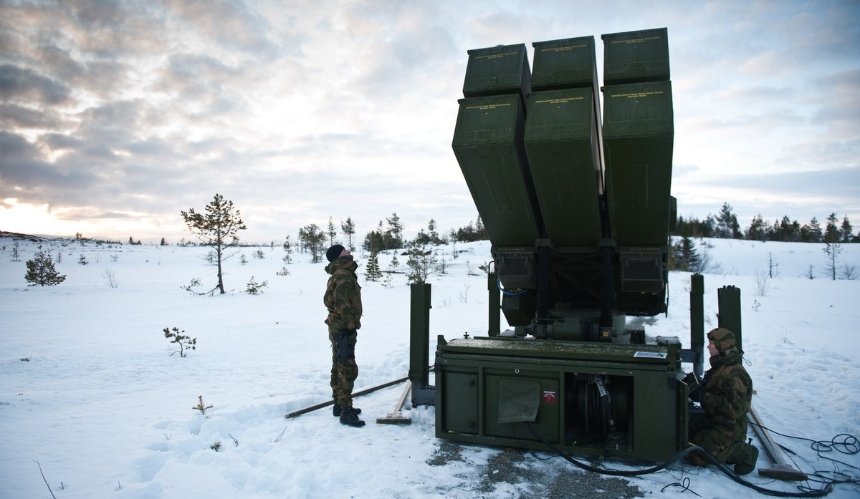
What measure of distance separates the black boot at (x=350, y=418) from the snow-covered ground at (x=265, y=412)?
0.41 ft

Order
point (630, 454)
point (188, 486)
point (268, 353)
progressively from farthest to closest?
1. point (268, 353)
2. point (630, 454)
3. point (188, 486)

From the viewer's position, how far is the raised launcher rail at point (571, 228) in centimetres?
449

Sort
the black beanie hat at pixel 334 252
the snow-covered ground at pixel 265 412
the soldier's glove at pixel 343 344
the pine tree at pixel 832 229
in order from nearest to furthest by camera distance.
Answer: the snow-covered ground at pixel 265 412 < the soldier's glove at pixel 343 344 < the black beanie hat at pixel 334 252 < the pine tree at pixel 832 229

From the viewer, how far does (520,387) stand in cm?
469

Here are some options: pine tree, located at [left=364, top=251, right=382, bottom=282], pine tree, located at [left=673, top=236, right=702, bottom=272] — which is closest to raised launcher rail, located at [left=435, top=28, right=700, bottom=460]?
pine tree, located at [left=364, top=251, right=382, bottom=282]

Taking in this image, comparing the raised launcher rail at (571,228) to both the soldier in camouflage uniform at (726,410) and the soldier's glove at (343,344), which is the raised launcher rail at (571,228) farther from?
the soldier's glove at (343,344)

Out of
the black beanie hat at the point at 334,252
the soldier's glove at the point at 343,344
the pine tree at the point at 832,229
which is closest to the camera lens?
the soldier's glove at the point at 343,344

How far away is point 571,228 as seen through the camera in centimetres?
551

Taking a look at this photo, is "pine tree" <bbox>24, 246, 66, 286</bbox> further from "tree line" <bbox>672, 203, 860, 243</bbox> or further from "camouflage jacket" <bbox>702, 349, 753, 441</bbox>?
"tree line" <bbox>672, 203, 860, 243</bbox>

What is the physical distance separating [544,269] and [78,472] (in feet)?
15.5

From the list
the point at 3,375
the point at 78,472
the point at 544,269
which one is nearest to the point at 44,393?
the point at 3,375

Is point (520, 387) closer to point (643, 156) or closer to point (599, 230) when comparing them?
point (599, 230)

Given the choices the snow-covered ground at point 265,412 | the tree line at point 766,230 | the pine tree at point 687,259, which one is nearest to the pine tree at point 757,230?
the tree line at point 766,230

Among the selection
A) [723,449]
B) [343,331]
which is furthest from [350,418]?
[723,449]
